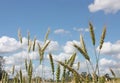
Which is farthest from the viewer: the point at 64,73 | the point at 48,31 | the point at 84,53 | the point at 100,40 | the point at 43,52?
the point at 48,31

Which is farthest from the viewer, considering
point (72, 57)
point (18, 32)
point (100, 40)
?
point (18, 32)

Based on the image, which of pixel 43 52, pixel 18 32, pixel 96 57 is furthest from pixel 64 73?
pixel 18 32

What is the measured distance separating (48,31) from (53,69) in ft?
3.66

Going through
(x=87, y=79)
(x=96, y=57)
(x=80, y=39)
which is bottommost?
(x=87, y=79)

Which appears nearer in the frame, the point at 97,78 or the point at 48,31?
the point at 97,78

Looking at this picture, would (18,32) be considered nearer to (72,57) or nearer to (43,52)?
(43,52)

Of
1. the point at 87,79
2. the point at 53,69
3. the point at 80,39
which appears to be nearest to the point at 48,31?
the point at 53,69

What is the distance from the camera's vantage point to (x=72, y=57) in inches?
114

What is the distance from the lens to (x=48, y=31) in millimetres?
4184

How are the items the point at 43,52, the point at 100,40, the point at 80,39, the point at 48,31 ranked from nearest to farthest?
the point at 100,40 → the point at 80,39 → the point at 43,52 → the point at 48,31

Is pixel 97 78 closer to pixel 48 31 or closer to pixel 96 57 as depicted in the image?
pixel 96 57

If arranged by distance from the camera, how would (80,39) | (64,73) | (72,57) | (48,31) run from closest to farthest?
(80,39), (72,57), (64,73), (48,31)

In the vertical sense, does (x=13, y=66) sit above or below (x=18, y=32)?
below

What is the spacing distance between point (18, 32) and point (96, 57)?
317 cm
